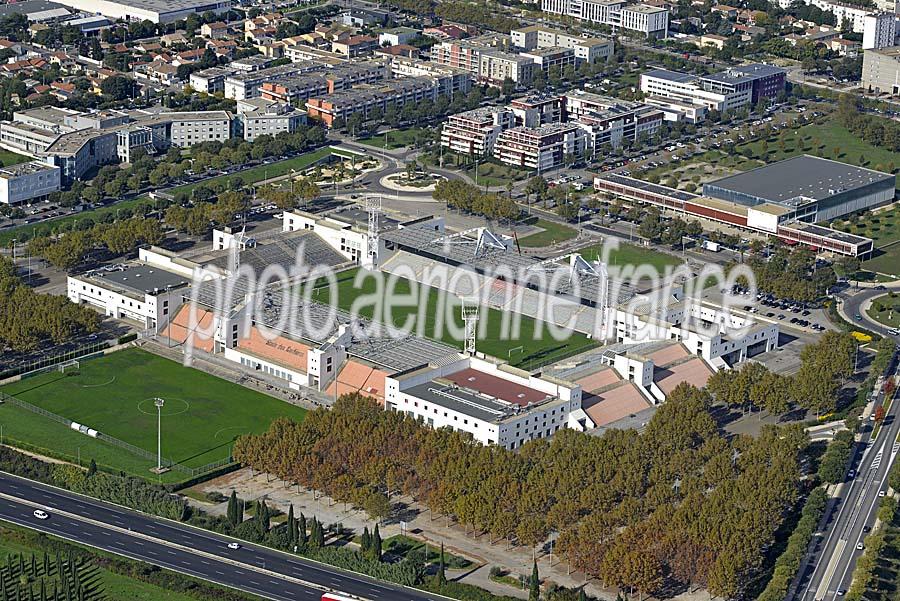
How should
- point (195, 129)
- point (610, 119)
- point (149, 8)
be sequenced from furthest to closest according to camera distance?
1. point (149, 8)
2. point (610, 119)
3. point (195, 129)

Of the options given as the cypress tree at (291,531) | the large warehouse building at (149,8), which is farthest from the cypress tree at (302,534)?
the large warehouse building at (149,8)

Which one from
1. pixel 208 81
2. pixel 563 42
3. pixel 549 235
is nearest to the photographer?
pixel 549 235

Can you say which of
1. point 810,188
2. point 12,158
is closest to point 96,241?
point 12,158

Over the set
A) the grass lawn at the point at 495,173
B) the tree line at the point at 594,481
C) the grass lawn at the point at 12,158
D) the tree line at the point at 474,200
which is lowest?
the grass lawn at the point at 495,173

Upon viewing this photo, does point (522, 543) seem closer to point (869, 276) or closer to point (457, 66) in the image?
point (869, 276)

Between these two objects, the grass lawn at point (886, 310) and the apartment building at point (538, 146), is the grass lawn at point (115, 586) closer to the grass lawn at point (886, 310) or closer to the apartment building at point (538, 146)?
the grass lawn at point (886, 310)

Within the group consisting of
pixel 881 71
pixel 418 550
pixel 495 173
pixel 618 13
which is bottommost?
pixel 495 173

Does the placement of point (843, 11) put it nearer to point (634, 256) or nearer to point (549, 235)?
point (549, 235)
